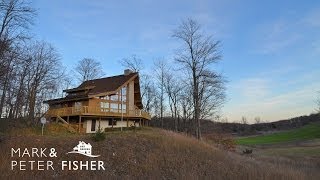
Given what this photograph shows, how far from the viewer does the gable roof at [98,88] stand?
40.5 meters

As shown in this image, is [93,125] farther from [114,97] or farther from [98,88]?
[98,88]

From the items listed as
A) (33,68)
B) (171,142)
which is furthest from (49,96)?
(171,142)

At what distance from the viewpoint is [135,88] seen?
1842 inches

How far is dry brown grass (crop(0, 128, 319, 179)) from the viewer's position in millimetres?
19500

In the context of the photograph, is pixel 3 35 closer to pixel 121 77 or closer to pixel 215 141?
pixel 121 77

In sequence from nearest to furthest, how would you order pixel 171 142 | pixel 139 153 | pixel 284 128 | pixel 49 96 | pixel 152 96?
pixel 139 153 → pixel 171 142 → pixel 49 96 → pixel 152 96 → pixel 284 128

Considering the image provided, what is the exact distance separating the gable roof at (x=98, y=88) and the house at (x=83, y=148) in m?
15.1

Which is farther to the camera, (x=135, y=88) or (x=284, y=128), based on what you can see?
(x=284, y=128)

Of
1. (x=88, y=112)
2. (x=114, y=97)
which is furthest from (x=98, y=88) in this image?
(x=88, y=112)

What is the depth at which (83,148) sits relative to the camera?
23.7 metres

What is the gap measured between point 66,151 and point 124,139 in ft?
17.8

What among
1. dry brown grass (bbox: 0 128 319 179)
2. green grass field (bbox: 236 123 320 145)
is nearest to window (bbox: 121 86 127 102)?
dry brown grass (bbox: 0 128 319 179)

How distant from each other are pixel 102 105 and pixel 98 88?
3.76 m

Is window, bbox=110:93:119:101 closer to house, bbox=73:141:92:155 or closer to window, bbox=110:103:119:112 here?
window, bbox=110:103:119:112
